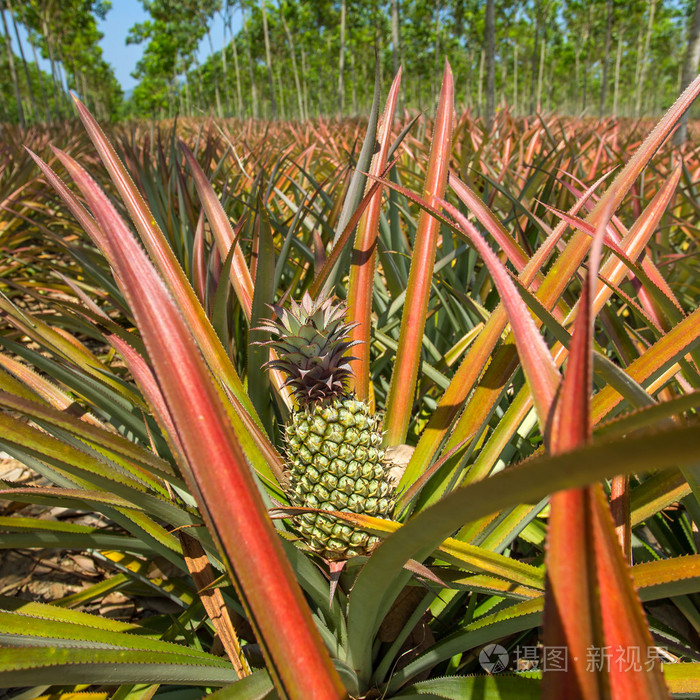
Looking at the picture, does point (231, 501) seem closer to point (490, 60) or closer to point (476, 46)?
point (490, 60)

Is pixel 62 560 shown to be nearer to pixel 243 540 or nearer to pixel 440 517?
pixel 243 540

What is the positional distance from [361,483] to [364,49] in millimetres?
28839

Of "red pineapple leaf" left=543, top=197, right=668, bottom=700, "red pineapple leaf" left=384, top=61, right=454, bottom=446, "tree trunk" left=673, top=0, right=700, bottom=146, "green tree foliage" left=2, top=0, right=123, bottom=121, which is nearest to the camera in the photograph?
"red pineapple leaf" left=543, top=197, right=668, bottom=700

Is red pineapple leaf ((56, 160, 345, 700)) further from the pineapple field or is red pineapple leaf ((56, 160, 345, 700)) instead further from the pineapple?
the pineapple

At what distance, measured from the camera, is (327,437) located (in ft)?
2.75

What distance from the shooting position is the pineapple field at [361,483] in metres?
0.37

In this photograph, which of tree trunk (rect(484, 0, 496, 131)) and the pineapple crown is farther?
tree trunk (rect(484, 0, 496, 131))

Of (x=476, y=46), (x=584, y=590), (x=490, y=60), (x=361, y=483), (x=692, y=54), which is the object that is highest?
(x=476, y=46)

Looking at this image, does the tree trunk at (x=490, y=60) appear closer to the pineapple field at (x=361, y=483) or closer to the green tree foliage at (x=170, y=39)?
the pineapple field at (x=361, y=483)

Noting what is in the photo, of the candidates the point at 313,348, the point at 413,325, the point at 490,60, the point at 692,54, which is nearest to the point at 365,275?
the point at 413,325

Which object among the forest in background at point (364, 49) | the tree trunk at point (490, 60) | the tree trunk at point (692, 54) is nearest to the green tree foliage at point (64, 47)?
the forest in background at point (364, 49)

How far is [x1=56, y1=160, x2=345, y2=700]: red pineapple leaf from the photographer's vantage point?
0.39 meters

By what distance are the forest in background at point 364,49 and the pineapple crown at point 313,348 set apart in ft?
56.7

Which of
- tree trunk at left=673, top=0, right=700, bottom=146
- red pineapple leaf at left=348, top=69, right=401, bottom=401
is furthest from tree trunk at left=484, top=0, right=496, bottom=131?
red pineapple leaf at left=348, top=69, right=401, bottom=401
